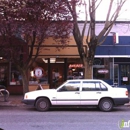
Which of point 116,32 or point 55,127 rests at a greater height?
point 116,32

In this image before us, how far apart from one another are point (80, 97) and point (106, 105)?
4.03 ft

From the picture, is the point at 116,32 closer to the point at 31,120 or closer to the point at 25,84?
the point at 25,84

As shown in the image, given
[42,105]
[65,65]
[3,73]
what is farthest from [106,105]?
[3,73]

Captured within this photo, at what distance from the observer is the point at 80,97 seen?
1262cm

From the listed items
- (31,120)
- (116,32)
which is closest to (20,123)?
(31,120)

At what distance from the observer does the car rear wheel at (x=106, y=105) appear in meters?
12.7

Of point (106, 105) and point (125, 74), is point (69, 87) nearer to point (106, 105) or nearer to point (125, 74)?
point (106, 105)

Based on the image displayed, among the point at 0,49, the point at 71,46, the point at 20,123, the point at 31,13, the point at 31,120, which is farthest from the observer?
the point at 71,46

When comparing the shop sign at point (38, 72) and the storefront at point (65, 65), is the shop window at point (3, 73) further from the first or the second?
the shop sign at point (38, 72)

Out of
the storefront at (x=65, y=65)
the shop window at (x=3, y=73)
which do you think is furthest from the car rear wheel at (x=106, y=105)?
the shop window at (x=3, y=73)

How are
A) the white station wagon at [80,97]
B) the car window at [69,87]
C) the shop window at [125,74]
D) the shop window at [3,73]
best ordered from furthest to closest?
the shop window at [125,74] → the shop window at [3,73] → the car window at [69,87] → the white station wagon at [80,97]

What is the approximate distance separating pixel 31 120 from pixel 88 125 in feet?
7.13

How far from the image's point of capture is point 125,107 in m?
14.4

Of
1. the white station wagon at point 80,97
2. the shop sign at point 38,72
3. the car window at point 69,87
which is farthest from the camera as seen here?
the shop sign at point 38,72
